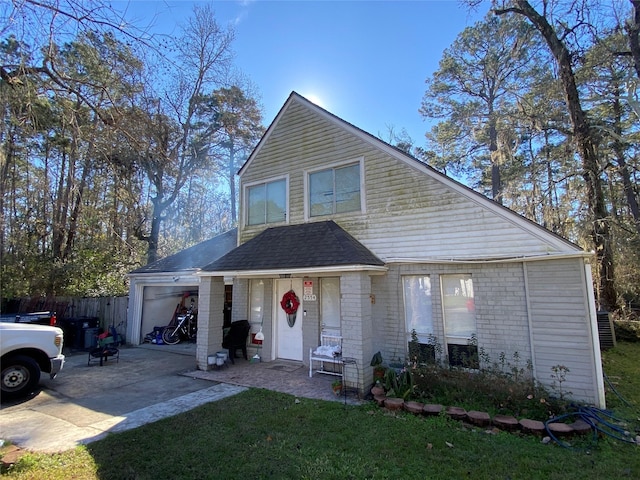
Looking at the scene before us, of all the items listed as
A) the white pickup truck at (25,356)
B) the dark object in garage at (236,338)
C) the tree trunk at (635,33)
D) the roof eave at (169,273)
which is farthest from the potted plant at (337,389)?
the tree trunk at (635,33)

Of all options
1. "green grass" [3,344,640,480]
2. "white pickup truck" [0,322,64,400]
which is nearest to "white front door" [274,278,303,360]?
"green grass" [3,344,640,480]

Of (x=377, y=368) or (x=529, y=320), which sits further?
(x=377, y=368)

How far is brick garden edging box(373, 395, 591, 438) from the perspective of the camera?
15.3 ft

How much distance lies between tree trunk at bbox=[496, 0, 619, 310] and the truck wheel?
16.7 meters

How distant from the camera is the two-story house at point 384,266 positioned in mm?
6191

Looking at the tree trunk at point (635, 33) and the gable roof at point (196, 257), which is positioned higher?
the tree trunk at point (635, 33)

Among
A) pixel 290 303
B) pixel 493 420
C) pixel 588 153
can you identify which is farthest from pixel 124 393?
pixel 588 153

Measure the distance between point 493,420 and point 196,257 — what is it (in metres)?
10.6

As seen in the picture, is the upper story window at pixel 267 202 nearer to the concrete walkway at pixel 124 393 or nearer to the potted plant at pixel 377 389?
the concrete walkway at pixel 124 393

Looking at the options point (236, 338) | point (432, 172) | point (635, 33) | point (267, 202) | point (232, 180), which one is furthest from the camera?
point (232, 180)

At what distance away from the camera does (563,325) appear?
604 centimetres

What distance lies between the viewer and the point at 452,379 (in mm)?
6082

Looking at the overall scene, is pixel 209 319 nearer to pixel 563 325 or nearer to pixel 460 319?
pixel 460 319

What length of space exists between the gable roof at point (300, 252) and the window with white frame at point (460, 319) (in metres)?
1.60
